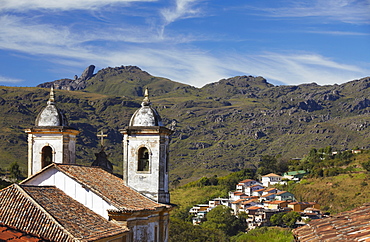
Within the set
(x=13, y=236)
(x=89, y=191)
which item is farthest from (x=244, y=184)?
(x=13, y=236)

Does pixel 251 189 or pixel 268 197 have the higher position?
pixel 251 189

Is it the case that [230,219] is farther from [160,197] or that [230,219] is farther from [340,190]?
[160,197]

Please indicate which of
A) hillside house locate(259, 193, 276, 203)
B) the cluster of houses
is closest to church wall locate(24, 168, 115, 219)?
the cluster of houses

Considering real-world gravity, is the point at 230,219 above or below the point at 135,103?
below

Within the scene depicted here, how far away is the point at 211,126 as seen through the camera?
15975cm

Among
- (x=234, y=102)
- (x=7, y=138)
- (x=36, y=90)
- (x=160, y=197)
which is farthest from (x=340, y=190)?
(x=234, y=102)

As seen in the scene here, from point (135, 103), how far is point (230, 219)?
95768 millimetres

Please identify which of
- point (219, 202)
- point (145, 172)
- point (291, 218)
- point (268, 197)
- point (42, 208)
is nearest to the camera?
point (42, 208)

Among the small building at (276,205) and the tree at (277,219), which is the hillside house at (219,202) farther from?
the tree at (277,219)

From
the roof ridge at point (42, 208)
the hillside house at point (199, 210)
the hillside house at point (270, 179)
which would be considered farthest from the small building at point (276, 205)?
the roof ridge at point (42, 208)

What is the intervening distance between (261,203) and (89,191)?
62090 millimetres

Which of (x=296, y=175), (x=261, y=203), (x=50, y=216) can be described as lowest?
(x=261, y=203)

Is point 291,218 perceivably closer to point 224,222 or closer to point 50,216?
point 224,222

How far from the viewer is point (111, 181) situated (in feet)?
61.6
